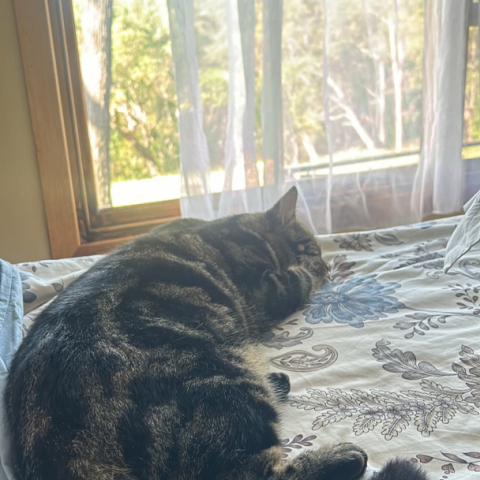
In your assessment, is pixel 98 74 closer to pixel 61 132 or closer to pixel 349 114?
pixel 61 132

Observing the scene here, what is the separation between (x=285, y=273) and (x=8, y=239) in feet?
3.79

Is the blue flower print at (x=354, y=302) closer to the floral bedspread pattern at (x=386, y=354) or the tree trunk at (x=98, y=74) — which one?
the floral bedspread pattern at (x=386, y=354)

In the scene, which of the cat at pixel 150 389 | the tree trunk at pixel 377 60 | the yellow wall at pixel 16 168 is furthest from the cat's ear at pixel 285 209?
the yellow wall at pixel 16 168

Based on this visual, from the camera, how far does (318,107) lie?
1.94 metres

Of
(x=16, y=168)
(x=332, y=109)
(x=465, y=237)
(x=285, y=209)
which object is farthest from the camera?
(x=332, y=109)

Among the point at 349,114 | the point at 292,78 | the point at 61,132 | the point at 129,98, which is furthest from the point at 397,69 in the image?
the point at 61,132

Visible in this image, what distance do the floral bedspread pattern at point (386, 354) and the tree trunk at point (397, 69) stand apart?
2.61ft

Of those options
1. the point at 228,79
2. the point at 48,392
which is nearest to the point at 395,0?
the point at 228,79

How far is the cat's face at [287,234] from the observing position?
4.41 ft

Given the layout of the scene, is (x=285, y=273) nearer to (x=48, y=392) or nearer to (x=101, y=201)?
(x=48, y=392)

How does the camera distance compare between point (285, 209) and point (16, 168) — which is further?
point (16, 168)

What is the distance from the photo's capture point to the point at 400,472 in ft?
1.93

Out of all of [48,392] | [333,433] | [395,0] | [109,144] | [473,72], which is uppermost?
[395,0]

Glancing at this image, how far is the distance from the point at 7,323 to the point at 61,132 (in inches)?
42.6
